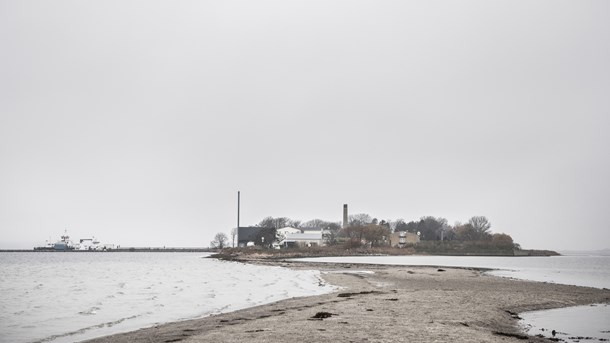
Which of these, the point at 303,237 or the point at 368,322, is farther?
the point at 303,237

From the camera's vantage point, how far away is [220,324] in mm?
19625

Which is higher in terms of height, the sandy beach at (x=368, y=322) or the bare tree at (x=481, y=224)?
the bare tree at (x=481, y=224)

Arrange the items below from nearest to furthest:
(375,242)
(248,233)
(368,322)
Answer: (368,322) → (375,242) → (248,233)

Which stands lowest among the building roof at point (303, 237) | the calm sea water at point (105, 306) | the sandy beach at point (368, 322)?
the calm sea water at point (105, 306)

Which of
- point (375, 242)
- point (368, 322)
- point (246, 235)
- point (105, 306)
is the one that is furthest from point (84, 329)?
point (246, 235)

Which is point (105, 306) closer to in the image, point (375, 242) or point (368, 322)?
point (368, 322)

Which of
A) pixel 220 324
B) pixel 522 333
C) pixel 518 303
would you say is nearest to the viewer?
pixel 522 333

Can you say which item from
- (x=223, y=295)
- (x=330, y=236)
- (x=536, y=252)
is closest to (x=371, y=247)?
(x=330, y=236)

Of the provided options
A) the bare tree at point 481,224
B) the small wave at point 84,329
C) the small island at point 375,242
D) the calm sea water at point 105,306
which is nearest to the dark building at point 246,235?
the small island at point 375,242

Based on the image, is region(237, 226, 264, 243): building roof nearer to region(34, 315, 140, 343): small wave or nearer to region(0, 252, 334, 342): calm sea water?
region(0, 252, 334, 342): calm sea water

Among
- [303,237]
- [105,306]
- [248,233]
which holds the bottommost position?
[105,306]

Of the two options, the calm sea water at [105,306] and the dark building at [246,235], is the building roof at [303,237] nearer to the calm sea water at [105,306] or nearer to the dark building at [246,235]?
the dark building at [246,235]

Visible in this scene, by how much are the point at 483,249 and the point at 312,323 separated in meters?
167

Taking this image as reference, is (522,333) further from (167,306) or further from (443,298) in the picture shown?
(167,306)
